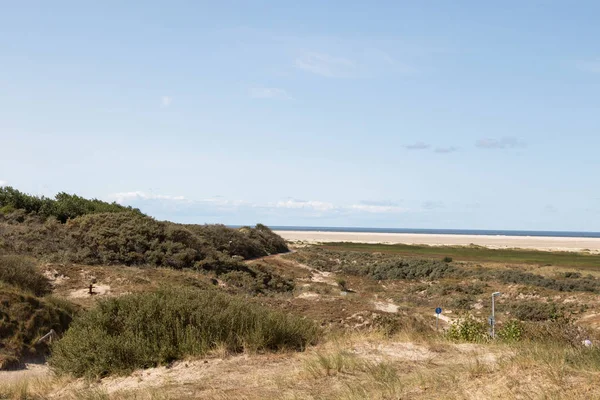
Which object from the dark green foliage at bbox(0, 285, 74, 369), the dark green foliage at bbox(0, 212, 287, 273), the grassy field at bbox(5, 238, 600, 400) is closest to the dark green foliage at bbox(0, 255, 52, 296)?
the grassy field at bbox(5, 238, 600, 400)

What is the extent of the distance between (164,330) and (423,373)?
5.11 metres

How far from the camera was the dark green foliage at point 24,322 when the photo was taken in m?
14.2

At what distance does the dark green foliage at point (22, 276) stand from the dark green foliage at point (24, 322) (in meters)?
1.79

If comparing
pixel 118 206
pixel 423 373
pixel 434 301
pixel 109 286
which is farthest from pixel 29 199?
pixel 423 373

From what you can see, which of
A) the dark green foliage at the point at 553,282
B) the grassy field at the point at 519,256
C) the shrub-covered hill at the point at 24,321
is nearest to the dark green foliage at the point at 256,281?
the shrub-covered hill at the point at 24,321

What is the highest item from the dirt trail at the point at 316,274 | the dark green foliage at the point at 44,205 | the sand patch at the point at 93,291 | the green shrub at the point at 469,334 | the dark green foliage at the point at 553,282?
the dark green foliage at the point at 44,205

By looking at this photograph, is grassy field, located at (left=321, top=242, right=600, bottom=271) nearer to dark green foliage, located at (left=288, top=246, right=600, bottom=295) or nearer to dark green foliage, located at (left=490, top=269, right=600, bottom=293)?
dark green foliage, located at (left=288, top=246, right=600, bottom=295)

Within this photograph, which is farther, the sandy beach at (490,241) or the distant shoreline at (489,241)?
the sandy beach at (490,241)

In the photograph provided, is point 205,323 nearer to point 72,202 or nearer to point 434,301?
point 434,301

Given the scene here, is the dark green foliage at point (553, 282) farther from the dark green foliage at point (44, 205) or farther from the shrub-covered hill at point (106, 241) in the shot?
the dark green foliage at point (44, 205)

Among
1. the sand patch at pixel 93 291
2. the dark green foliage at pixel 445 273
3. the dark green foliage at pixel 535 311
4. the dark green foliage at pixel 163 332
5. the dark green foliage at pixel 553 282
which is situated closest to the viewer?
the dark green foliage at pixel 163 332

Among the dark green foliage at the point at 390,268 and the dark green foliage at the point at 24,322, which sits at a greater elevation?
the dark green foliage at the point at 24,322

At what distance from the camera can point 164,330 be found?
9.98 meters

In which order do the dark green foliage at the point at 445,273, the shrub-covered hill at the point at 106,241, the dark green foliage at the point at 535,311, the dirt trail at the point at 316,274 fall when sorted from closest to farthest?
the dark green foliage at the point at 535,311
the shrub-covered hill at the point at 106,241
the dark green foliage at the point at 445,273
the dirt trail at the point at 316,274
